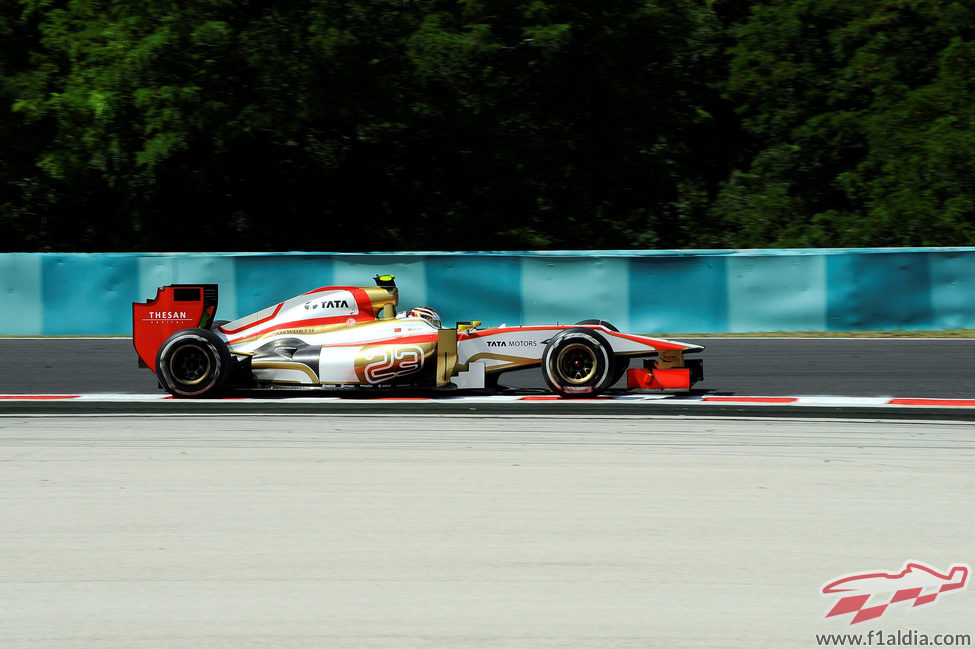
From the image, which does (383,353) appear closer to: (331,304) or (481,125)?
(331,304)

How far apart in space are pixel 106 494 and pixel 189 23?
55.1ft

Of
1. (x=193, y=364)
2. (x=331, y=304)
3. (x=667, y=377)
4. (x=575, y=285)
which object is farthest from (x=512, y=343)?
(x=575, y=285)

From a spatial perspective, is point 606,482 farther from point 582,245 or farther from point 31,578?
point 582,245

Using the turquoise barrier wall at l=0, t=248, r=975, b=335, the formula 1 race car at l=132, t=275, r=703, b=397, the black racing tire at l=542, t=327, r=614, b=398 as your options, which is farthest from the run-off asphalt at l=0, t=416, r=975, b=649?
the turquoise barrier wall at l=0, t=248, r=975, b=335

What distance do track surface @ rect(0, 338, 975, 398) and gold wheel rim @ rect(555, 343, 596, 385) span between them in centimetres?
121

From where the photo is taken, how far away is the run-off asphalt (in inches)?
176

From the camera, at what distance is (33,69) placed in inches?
921

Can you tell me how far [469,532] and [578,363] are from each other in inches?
176

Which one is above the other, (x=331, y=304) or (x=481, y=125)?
(x=481, y=125)

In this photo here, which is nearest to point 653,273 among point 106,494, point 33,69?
point 106,494

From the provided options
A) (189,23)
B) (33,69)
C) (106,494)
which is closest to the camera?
(106,494)

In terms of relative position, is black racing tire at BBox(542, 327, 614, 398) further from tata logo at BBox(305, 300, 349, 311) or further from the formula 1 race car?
tata logo at BBox(305, 300, 349, 311)

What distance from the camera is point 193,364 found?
34.2 ft

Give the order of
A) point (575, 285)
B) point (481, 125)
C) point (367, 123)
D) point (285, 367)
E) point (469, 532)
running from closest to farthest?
point (469, 532), point (285, 367), point (575, 285), point (367, 123), point (481, 125)
